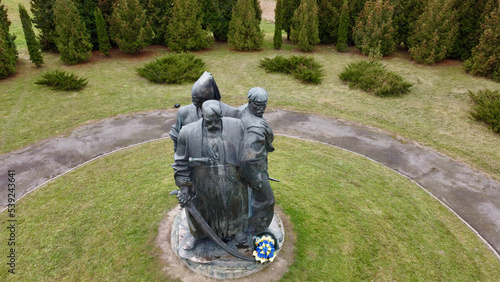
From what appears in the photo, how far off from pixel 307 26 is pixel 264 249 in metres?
16.2

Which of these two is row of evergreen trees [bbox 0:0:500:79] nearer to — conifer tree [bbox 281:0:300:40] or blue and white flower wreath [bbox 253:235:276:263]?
conifer tree [bbox 281:0:300:40]

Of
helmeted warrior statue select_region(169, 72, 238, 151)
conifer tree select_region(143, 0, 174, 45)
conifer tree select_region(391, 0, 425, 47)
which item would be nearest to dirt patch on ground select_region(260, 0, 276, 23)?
conifer tree select_region(143, 0, 174, 45)

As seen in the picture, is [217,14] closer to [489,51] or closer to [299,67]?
[299,67]

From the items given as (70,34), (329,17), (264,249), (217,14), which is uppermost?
(217,14)

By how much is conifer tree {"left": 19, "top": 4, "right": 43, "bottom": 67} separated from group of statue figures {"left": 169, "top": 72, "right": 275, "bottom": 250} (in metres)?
14.0

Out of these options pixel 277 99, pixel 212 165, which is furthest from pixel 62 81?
pixel 212 165

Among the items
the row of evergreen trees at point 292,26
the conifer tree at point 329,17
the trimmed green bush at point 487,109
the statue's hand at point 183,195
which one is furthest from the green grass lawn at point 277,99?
the statue's hand at point 183,195

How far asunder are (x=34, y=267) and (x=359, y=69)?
14146 mm

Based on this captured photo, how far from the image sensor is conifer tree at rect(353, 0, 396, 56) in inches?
684

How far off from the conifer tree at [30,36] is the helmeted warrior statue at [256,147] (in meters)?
14.8

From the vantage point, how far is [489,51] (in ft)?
49.8

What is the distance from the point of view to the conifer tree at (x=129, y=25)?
17.3 meters

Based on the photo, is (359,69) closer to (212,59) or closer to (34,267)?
(212,59)

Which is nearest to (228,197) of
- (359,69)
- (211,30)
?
(359,69)
